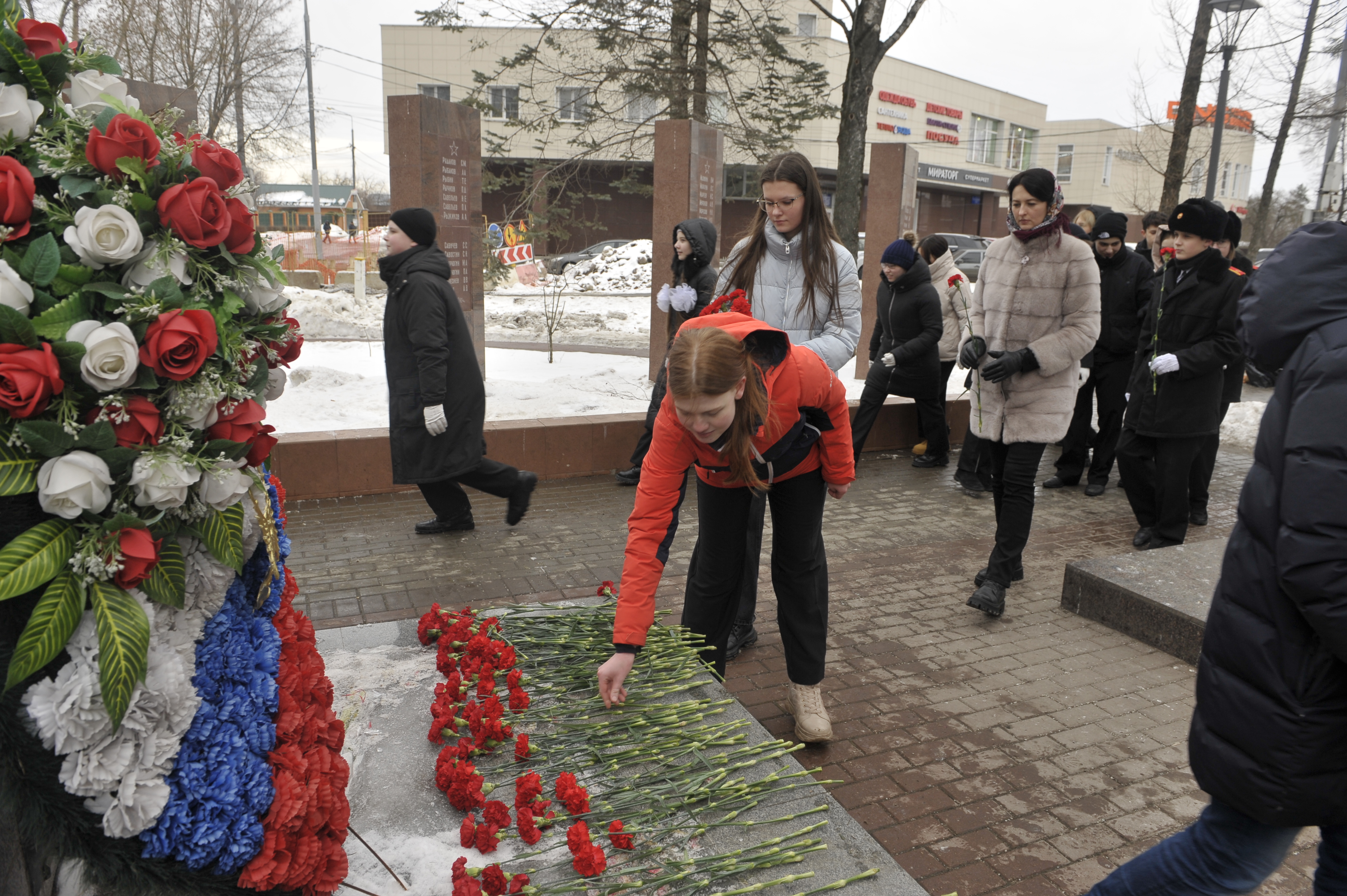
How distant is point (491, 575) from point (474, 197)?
5.56 metres

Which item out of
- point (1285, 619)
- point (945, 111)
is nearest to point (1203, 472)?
point (1285, 619)

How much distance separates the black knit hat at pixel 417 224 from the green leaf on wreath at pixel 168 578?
3.74 metres

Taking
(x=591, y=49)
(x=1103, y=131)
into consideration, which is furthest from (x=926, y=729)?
(x=1103, y=131)

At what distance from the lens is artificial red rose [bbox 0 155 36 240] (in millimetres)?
1638

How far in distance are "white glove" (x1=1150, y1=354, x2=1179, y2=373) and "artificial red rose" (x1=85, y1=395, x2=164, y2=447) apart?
5.34 meters

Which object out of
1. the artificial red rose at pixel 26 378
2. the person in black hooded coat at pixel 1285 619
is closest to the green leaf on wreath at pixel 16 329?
the artificial red rose at pixel 26 378

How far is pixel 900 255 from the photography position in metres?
7.16

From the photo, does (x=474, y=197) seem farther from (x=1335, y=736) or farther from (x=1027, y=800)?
(x=1335, y=736)

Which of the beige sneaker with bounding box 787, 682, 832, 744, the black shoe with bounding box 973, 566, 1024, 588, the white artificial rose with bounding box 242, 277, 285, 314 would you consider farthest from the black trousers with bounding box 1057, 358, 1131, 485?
the white artificial rose with bounding box 242, 277, 285, 314

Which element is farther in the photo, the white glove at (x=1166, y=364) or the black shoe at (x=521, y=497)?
the black shoe at (x=521, y=497)

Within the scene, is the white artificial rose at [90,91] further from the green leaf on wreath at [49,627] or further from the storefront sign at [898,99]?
the storefront sign at [898,99]

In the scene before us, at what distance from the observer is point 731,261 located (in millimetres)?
4121

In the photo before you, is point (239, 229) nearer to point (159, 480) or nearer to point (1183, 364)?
point (159, 480)

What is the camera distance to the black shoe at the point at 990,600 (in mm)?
4688
